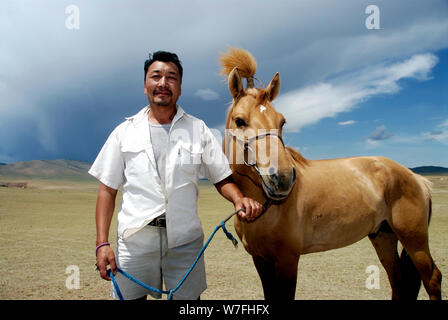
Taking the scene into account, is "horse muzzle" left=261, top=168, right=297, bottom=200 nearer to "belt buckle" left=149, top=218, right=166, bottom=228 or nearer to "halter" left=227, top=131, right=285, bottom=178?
"halter" left=227, top=131, right=285, bottom=178

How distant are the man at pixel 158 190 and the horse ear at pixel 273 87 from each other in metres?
0.87

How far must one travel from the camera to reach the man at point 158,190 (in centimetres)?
218

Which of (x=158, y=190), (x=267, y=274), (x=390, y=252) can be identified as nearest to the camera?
(x=158, y=190)

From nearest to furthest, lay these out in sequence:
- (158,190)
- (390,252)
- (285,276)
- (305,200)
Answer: (158,190), (285,276), (305,200), (390,252)

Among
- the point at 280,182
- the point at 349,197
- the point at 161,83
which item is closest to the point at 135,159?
the point at 161,83

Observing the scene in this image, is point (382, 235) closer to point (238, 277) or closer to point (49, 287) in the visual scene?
point (238, 277)

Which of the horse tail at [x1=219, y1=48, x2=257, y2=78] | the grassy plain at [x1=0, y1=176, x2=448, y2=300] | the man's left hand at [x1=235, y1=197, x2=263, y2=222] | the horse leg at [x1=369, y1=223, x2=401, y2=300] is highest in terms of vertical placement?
the horse tail at [x1=219, y1=48, x2=257, y2=78]

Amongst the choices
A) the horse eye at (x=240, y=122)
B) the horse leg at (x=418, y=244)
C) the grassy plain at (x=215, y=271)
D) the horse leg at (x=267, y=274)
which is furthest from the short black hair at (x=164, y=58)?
the grassy plain at (x=215, y=271)

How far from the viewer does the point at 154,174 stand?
2209 millimetres

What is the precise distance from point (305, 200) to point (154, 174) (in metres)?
1.68

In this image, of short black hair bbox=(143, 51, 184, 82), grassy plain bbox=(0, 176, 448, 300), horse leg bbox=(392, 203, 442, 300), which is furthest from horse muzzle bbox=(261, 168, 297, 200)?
grassy plain bbox=(0, 176, 448, 300)

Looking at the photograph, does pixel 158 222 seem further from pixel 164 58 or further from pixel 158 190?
pixel 164 58

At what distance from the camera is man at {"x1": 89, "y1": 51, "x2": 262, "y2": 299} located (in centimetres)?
218
